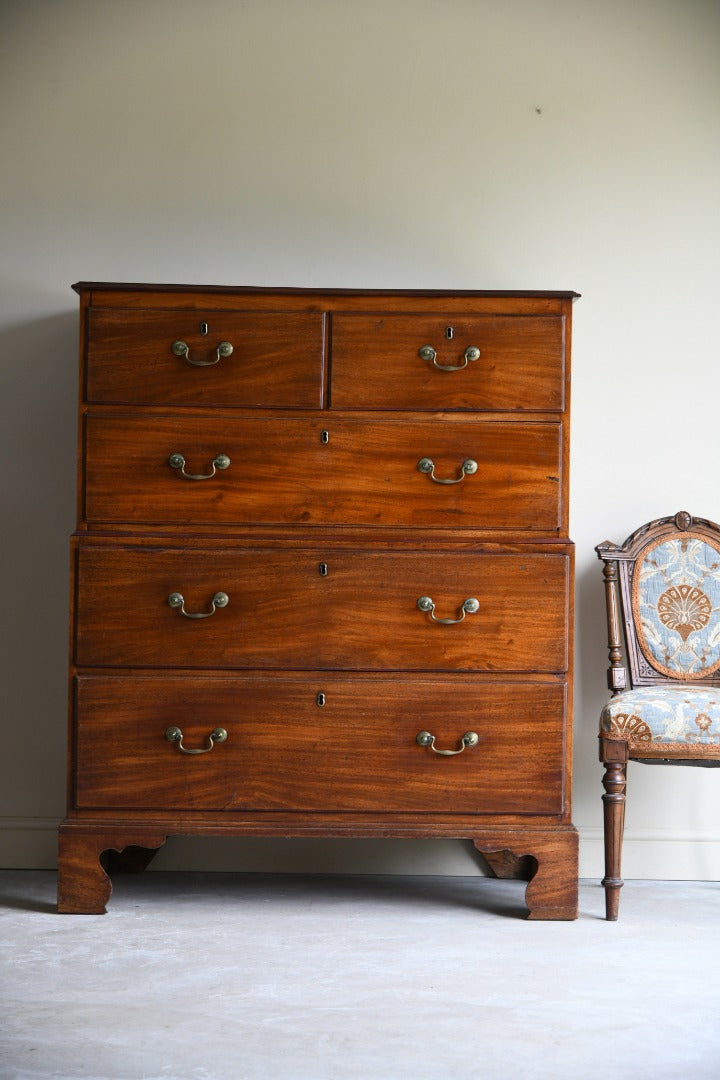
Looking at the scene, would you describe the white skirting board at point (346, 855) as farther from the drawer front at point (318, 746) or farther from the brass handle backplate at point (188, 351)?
the brass handle backplate at point (188, 351)

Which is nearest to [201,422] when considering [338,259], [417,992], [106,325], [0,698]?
[106,325]

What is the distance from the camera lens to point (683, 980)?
218 cm

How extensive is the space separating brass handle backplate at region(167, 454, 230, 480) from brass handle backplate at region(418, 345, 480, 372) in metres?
0.52

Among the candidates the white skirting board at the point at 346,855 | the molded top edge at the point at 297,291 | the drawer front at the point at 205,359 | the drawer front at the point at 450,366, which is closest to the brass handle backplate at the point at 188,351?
the drawer front at the point at 205,359

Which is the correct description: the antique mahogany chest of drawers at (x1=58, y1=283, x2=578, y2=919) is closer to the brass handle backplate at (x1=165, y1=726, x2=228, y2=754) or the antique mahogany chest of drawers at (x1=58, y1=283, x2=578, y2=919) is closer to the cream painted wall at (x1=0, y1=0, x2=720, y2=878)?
the brass handle backplate at (x1=165, y1=726, x2=228, y2=754)

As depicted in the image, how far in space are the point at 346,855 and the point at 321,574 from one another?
0.97 meters

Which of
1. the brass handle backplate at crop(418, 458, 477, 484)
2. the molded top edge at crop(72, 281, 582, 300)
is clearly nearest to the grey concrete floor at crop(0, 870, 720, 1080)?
the brass handle backplate at crop(418, 458, 477, 484)

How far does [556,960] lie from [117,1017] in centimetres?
91

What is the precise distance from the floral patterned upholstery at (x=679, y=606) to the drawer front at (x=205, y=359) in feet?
3.47

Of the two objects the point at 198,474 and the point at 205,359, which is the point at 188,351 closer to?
the point at 205,359

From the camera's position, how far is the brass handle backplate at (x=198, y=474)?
2.56m

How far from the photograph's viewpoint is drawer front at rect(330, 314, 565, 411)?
259 centimetres

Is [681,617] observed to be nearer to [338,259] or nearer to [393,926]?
[393,926]

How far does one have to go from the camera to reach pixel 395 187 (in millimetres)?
3201
